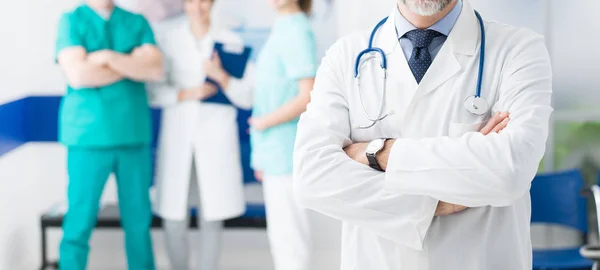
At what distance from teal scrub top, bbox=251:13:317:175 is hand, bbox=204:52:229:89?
230mm

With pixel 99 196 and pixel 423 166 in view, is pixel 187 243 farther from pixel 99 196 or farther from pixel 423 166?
pixel 423 166

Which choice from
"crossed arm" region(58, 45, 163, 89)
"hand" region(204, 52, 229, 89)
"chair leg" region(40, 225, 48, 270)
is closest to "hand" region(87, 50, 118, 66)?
"crossed arm" region(58, 45, 163, 89)

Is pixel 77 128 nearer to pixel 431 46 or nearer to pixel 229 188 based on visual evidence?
pixel 229 188

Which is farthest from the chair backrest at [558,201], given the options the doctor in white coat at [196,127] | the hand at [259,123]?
the doctor in white coat at [196,127]

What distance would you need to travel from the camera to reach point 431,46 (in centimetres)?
175

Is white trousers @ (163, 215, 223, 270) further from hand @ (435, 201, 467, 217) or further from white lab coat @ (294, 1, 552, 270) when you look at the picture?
hand @ (435, 201, 467, 217)

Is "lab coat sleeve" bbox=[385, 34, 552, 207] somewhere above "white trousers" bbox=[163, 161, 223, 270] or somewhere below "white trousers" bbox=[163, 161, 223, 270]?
above

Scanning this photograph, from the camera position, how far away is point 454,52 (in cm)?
171

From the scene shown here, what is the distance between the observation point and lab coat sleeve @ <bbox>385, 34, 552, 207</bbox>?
1562 mm

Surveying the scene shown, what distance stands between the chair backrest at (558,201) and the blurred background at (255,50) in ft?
0.46

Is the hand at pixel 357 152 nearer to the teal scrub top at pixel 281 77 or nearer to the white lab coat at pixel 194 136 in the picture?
the teal scrub top at pixel 281 77

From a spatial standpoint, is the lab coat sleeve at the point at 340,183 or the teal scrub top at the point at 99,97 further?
the teal scrub top at the point at 99,97

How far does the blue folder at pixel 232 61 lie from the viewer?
3596mm

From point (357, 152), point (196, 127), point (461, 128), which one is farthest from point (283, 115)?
point (461, 128)
